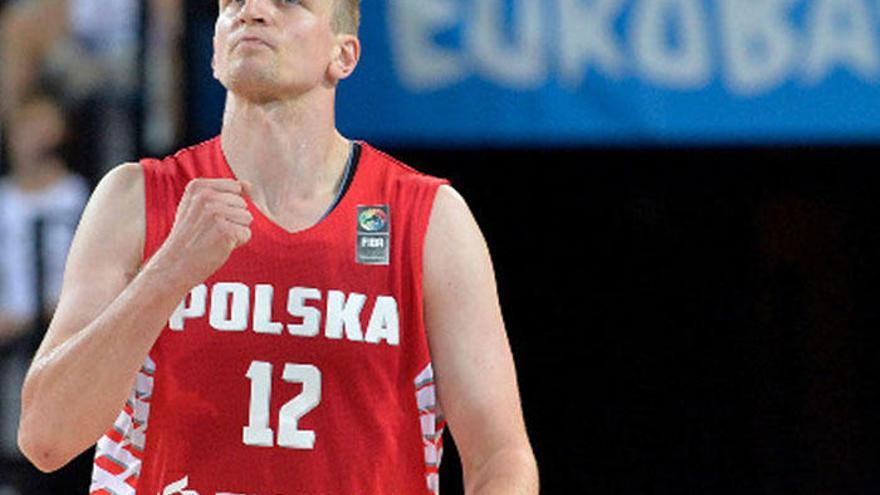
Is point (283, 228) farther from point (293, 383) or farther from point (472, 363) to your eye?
point (472, 363)

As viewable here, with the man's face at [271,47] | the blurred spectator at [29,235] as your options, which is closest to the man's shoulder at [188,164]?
the man's face at [271,47]

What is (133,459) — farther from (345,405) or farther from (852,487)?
(852,487)

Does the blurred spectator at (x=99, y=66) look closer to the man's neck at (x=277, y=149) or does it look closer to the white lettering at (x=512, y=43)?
the white lettering at (x=512, y=43)

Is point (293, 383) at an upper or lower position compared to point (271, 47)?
lower

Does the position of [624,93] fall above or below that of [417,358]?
above

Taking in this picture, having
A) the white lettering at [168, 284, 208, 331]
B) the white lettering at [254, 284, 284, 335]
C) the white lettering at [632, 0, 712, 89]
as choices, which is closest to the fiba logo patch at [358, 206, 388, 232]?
the white lettering at [254, 284, 284, 335]

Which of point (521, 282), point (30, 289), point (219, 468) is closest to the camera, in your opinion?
point (219, 468)

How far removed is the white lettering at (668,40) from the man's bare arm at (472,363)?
2747 mm

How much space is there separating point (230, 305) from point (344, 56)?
0.53m

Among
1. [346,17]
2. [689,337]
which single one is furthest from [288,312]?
[689,337]

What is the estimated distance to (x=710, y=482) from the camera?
697cm

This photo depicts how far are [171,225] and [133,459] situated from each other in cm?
42

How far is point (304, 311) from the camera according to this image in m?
3.31

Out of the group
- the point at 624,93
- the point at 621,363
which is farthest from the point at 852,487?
the point at 624,93
